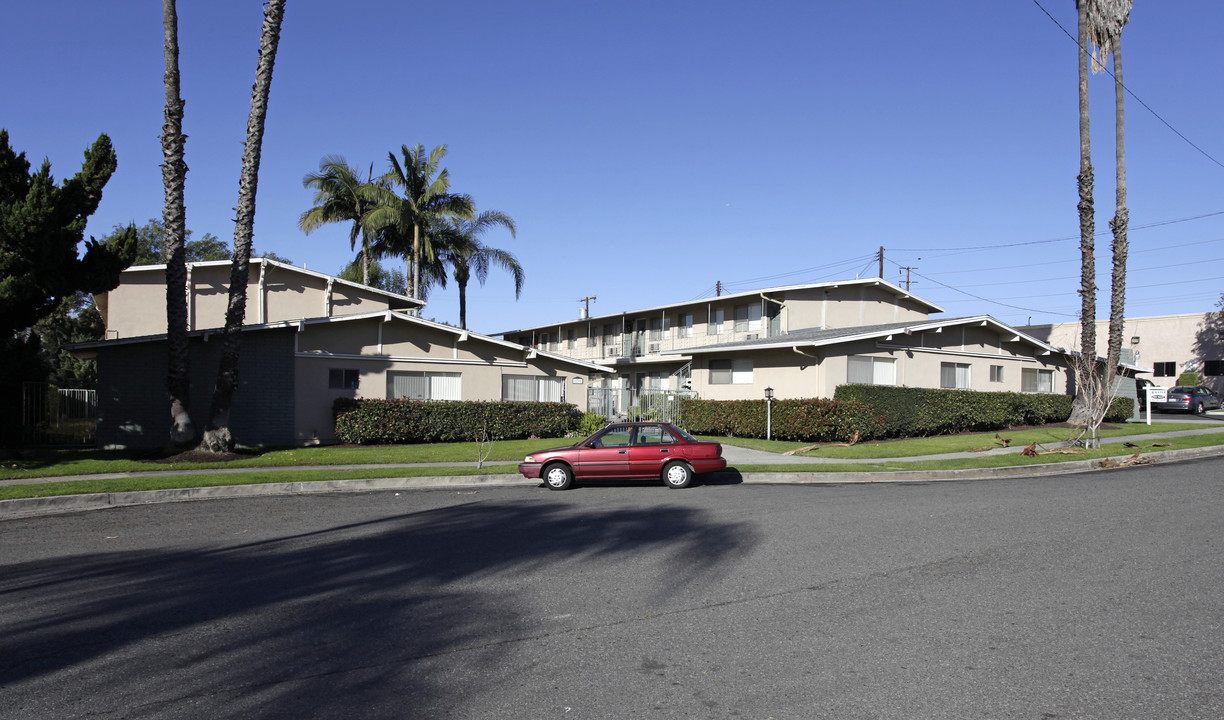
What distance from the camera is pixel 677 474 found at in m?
16.1

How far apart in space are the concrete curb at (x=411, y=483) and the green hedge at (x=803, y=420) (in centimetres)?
681

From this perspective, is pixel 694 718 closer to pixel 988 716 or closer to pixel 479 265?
pixel 988 716

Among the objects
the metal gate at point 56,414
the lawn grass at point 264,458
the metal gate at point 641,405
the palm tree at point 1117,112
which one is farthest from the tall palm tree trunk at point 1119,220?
the metal gate at point 56,414

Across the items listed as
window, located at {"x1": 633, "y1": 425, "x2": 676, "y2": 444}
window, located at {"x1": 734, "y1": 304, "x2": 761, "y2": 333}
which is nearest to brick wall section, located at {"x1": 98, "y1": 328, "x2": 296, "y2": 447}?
window, located at {"x1": 633, "y1": 425, "x2": 676, "y2": 444}

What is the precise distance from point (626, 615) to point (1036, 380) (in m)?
32.6

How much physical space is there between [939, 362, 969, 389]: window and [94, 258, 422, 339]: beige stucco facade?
72.7 ft

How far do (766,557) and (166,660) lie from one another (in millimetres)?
5700

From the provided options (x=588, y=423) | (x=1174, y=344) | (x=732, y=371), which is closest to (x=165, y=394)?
(x=588, y=423)

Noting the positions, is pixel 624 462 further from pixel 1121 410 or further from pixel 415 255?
pixel 1121 410

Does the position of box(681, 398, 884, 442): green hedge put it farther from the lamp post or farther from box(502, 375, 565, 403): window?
box(502, 375, 565, 403): window

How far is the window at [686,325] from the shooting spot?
43.5 metres

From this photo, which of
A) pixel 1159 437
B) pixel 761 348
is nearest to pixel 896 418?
pixel 761 348

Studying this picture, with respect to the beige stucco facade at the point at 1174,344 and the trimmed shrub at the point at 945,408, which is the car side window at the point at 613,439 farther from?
the beige stucco facade at the point at 1174,344

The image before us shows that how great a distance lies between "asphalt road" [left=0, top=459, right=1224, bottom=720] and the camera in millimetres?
4992
